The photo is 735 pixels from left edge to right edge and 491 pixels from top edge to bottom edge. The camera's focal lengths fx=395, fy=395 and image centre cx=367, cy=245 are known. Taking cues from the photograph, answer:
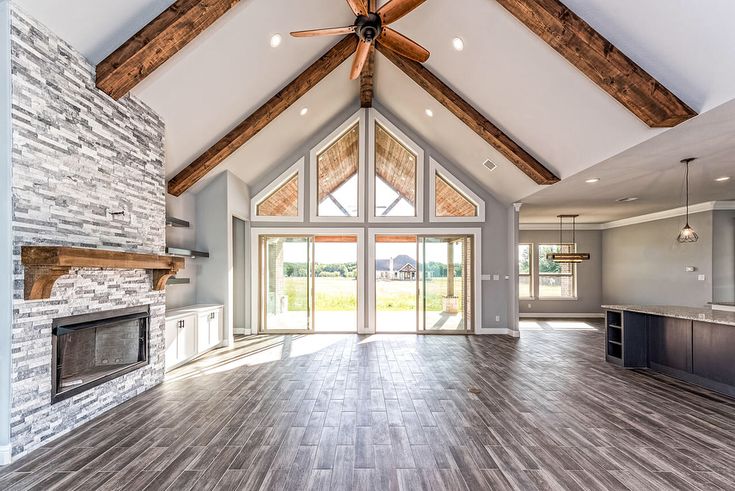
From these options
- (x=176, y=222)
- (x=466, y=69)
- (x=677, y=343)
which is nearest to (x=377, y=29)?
(x=466, y=69)

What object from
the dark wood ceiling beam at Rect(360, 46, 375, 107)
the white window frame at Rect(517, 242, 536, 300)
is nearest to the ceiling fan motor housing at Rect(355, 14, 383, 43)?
the dark wood ceiling beam at Rect(360, 46, 375, 107)

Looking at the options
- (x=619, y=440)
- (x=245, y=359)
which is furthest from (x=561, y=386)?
(x=245, y=359)

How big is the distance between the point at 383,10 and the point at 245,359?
503cm

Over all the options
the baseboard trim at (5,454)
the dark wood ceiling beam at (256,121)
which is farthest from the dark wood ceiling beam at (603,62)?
the baseboard trim at (5,454)

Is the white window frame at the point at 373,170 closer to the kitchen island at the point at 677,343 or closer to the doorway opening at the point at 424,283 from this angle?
the doorway opening at the point at 424,283

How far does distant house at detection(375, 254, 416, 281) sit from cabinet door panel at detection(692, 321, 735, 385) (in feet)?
15.8

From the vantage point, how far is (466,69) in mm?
5445

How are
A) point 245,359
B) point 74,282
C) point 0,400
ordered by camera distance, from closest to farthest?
point 0,400
point 74,282
point 245,359

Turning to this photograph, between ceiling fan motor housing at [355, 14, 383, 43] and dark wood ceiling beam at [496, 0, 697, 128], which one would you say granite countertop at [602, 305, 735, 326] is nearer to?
dark wood ceiling beam at [496, 0, 697, 128]

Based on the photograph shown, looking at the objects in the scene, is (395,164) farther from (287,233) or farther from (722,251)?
(722,251)

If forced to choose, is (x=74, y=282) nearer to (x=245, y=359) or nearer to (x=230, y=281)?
(x=245, y=359)

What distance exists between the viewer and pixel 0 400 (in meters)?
2.89

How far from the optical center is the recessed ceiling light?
5012 mm

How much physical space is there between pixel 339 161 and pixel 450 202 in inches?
101
